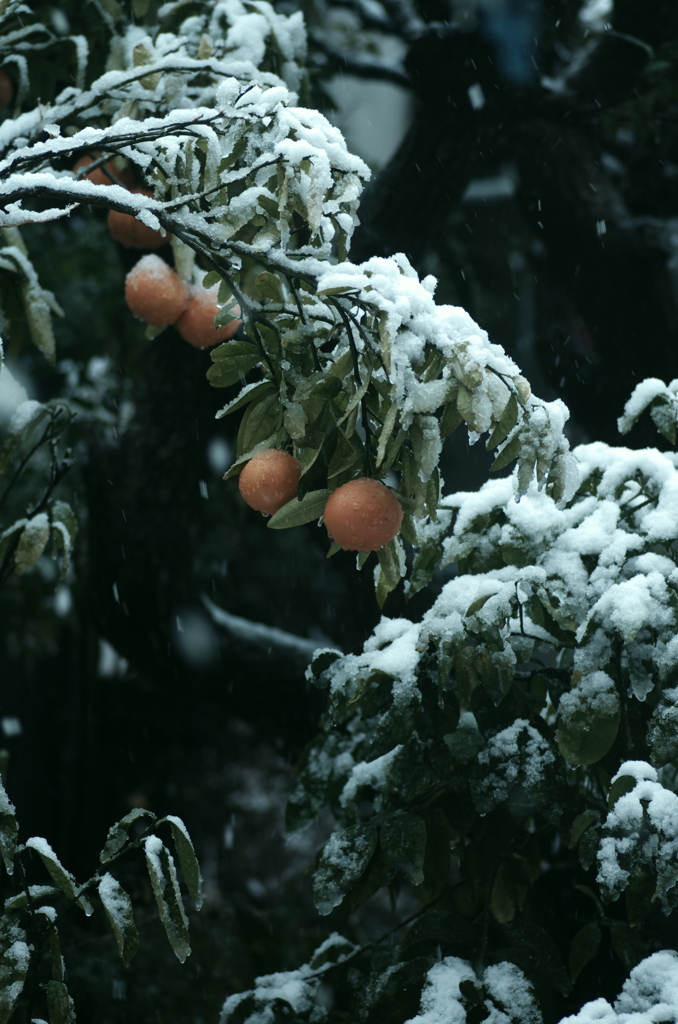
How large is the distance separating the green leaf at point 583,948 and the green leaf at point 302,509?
28.3 inches

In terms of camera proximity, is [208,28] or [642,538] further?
[208,28]

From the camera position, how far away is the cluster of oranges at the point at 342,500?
3.18 feet

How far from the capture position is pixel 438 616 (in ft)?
4.31

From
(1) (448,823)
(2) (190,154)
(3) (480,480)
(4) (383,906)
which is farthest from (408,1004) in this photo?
(4) (383,906)

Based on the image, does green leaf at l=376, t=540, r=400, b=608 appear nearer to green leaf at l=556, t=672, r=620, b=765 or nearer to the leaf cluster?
green leaf at l=556, t=672, r=620, b=765

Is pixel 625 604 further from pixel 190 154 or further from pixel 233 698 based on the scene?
pixel 233 698

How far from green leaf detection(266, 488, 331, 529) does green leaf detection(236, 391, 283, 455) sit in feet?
0.33

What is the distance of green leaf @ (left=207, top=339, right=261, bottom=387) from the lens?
3.57 ft

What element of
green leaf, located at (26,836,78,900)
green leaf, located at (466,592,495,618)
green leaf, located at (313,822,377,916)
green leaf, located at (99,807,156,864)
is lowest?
green leaf, located at (313,822,377,916)

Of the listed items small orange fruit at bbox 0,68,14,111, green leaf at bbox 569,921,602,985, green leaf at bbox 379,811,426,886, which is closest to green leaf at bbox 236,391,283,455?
green leaf at bbox 379,811,426,886

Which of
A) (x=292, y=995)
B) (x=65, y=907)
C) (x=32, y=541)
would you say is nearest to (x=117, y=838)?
(x=65, y=907)

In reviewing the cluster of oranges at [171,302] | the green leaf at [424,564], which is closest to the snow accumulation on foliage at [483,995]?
the green leaf at [424,564]

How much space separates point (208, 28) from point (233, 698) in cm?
155

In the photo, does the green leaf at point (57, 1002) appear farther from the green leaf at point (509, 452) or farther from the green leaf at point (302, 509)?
the green leaf at point (509, 452)
